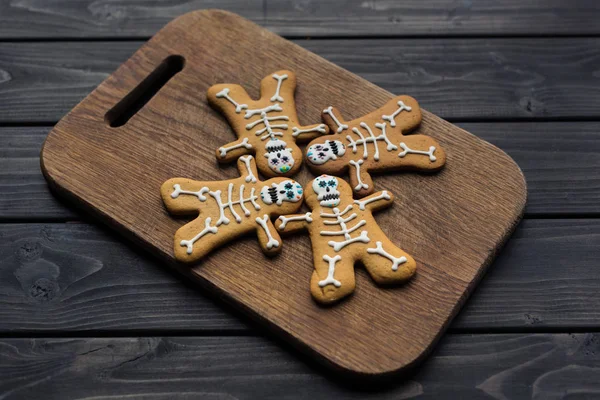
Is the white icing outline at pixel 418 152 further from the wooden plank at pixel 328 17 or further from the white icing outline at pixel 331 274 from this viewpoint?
the wooden plank at pixel 328 17

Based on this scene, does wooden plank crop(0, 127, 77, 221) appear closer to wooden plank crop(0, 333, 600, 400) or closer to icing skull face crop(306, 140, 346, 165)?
wooden plank crop(0, 333, 600, 400)

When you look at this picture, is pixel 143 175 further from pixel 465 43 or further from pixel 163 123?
pixel 465 43

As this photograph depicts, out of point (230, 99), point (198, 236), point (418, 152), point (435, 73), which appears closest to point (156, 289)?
point (198, 236)

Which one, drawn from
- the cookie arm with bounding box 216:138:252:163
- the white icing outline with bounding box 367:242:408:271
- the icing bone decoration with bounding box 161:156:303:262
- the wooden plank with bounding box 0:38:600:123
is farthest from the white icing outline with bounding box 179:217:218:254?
the wooden plank with bounding box 0:38:600:123

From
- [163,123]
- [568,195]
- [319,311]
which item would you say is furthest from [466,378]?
[163,123]

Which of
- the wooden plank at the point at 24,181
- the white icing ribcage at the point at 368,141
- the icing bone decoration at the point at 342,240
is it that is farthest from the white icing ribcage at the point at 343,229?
the wooden plank at the point at 24,181
